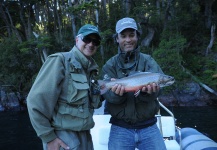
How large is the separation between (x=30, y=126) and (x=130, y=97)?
13.9 m

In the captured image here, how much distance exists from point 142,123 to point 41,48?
22.8 m

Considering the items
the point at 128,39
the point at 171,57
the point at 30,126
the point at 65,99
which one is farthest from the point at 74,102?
the point at 171,57

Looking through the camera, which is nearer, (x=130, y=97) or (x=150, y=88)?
(x=150, y=88)

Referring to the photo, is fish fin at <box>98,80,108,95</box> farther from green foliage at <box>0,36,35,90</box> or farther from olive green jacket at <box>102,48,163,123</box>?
green foliage at <box>0,36,35,90</box>

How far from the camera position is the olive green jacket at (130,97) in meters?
3.17

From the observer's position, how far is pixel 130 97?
325 centimetres

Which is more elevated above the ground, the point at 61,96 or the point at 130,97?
the point at 61,96

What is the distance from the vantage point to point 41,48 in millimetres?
24891

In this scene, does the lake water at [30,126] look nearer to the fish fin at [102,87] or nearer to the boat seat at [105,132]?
the boat seat at [105,132]

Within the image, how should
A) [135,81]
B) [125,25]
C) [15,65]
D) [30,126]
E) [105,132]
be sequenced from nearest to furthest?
[135,81]
[125,25]
[105,132]
[30,126]
[15,65]

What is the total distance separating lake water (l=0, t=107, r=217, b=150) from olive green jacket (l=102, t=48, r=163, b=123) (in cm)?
898

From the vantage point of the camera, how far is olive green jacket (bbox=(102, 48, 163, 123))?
3.17 m

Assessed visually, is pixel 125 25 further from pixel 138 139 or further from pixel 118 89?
pixel 138 139

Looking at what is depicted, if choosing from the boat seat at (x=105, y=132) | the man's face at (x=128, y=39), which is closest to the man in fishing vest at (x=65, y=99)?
the man's face at (x=128, y=39)
